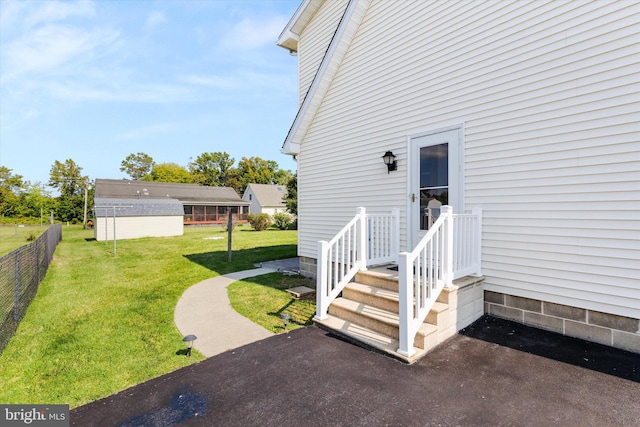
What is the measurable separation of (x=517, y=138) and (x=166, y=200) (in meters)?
22.5

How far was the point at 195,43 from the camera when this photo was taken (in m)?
9.95

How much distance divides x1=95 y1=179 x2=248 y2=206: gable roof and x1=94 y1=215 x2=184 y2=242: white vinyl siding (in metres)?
9.68

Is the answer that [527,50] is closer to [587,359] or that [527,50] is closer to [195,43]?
[587,359]

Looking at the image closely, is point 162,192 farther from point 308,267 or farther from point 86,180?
point 308,267

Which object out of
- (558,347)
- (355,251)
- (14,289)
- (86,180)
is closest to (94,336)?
(14,289)

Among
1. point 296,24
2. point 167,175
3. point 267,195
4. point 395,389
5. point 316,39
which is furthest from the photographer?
point 167,175

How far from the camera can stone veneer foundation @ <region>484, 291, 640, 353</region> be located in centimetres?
312

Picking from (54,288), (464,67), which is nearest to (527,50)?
(464,67)

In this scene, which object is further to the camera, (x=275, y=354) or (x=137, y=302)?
(x=137, y=302)

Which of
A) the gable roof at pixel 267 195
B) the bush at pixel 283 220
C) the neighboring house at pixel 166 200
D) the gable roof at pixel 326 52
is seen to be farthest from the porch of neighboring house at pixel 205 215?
the gable roof at pixel 326 52

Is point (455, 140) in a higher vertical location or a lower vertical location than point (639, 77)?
lower

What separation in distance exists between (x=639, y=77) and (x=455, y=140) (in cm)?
→ 194

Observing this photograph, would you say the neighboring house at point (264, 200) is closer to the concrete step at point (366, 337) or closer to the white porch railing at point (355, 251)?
the white porch railing at point (355, 251)

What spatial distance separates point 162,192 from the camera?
97.3 feet
